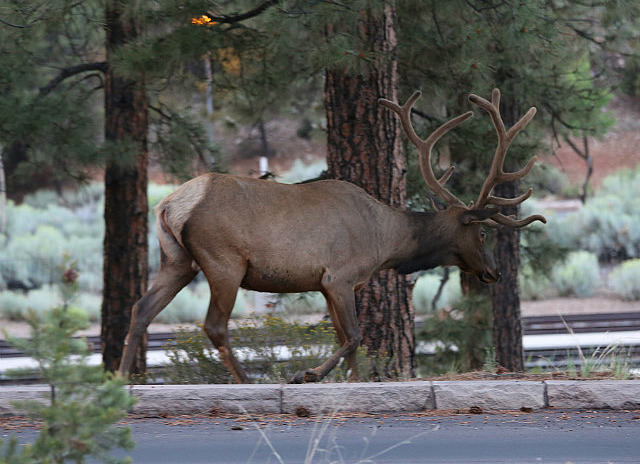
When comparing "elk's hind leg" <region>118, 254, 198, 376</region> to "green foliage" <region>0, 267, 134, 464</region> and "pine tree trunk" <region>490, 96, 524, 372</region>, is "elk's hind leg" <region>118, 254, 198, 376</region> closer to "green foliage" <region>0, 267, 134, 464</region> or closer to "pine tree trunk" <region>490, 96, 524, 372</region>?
"green foliage" <region>0, 267, 134, 464</region>

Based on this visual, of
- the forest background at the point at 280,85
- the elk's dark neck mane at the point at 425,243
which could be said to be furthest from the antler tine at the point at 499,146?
the forest background at the point at 280,85

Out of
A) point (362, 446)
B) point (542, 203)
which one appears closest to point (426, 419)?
point (362, 446)

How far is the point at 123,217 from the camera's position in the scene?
13461 mm

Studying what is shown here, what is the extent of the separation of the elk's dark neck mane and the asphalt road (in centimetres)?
194

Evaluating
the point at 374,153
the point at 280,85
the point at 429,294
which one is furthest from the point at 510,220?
the point at 429,294

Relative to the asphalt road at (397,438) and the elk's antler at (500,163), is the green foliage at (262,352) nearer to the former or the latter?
the asphalt road at (397,438)

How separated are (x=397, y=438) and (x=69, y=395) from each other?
2841 mm

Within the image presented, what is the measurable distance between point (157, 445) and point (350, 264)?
2.62 metres

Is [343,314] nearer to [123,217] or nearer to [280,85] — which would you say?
[123,217]

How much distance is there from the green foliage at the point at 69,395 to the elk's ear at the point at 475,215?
5131 mm

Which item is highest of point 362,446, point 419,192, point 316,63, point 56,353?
point 316,63

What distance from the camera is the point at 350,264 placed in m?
8.52

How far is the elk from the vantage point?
321 inches

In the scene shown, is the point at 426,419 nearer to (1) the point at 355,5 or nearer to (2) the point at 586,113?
(1) the point at 355,5
